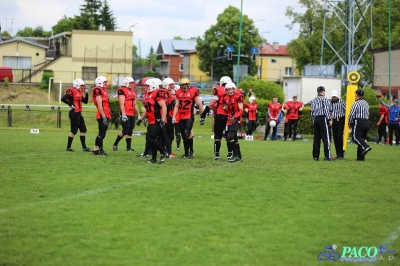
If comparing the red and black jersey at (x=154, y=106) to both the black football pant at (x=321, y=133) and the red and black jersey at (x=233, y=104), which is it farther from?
the black football pant at (x=321, y=133)

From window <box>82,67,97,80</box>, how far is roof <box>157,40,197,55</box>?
56.5 m

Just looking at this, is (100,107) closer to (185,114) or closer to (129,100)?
(129,100)

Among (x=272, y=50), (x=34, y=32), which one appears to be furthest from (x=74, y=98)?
(x=34, y=32)

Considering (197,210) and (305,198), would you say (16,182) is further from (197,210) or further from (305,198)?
(305,198)

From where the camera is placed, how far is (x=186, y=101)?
18812 millimetres

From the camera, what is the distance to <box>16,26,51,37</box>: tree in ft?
449

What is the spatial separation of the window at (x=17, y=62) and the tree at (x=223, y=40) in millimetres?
28290

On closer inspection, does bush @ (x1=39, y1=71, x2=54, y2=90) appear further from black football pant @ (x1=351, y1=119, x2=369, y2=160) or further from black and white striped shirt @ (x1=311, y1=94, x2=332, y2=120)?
black football pant @ (x1=351, y1=119, x2=369, y2=160)

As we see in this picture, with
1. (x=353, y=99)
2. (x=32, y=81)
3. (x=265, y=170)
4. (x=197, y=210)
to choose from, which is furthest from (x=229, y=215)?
(x=32, y=81)

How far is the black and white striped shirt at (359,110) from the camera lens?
19734 millimetres

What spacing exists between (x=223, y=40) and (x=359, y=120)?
80033 millimetres

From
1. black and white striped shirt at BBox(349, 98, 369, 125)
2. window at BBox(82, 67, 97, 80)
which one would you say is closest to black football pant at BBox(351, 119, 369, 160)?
black and white striped shirt at BBox(349, 98, 369, 125)

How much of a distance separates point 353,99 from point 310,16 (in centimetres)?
6118

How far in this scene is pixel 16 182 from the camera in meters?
12.8
